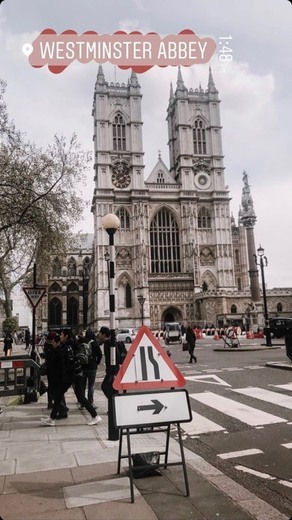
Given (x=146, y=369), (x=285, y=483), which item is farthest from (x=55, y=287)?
(x=285, y=483)

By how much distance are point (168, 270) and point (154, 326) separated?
8.84 meters

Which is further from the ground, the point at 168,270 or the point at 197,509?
the point at 168,270

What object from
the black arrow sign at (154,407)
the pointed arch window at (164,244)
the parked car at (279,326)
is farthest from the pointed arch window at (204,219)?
the black arrow sign at (154,407)

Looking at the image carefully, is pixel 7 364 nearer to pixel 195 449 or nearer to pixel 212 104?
pixel 195 449

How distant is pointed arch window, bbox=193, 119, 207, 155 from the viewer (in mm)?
60219

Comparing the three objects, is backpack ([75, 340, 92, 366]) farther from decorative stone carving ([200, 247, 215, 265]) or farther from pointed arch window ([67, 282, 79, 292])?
pointed arch window ([67, 282, 79, 292])

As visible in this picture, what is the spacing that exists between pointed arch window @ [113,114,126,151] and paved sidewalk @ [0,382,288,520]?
55747 millimetres

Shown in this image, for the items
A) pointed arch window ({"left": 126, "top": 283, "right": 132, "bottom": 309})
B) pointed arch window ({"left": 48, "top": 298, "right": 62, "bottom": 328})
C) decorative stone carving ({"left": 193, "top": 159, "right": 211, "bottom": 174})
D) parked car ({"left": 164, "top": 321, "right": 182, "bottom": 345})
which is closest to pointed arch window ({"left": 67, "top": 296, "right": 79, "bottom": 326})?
pointed arch window ({"left": 48, "top": 298, "right": 62, "bottom": 328})

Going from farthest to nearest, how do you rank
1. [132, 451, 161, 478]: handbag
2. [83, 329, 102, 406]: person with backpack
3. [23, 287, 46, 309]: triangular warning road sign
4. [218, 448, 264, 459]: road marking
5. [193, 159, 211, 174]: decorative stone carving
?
[193, 159, 211, 174]: decorative stone carving
[23, 287, 46, 309]: triangular warning road sign
[83, 329, 102, 406]: person with backpack
[218, 448, 264, 459]: road marking
[132, 451, 161, 478]: handbag

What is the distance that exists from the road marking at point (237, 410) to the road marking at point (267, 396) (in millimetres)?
592

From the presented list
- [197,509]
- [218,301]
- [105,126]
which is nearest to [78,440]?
[197,509]

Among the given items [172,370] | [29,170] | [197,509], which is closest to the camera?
[197,509]

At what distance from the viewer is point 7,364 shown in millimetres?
8430

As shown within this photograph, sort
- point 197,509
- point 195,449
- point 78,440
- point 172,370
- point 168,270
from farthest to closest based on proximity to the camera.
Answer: point 168,270 → point 78,440 → point 195,449 → point 172,370 → point 197,509
